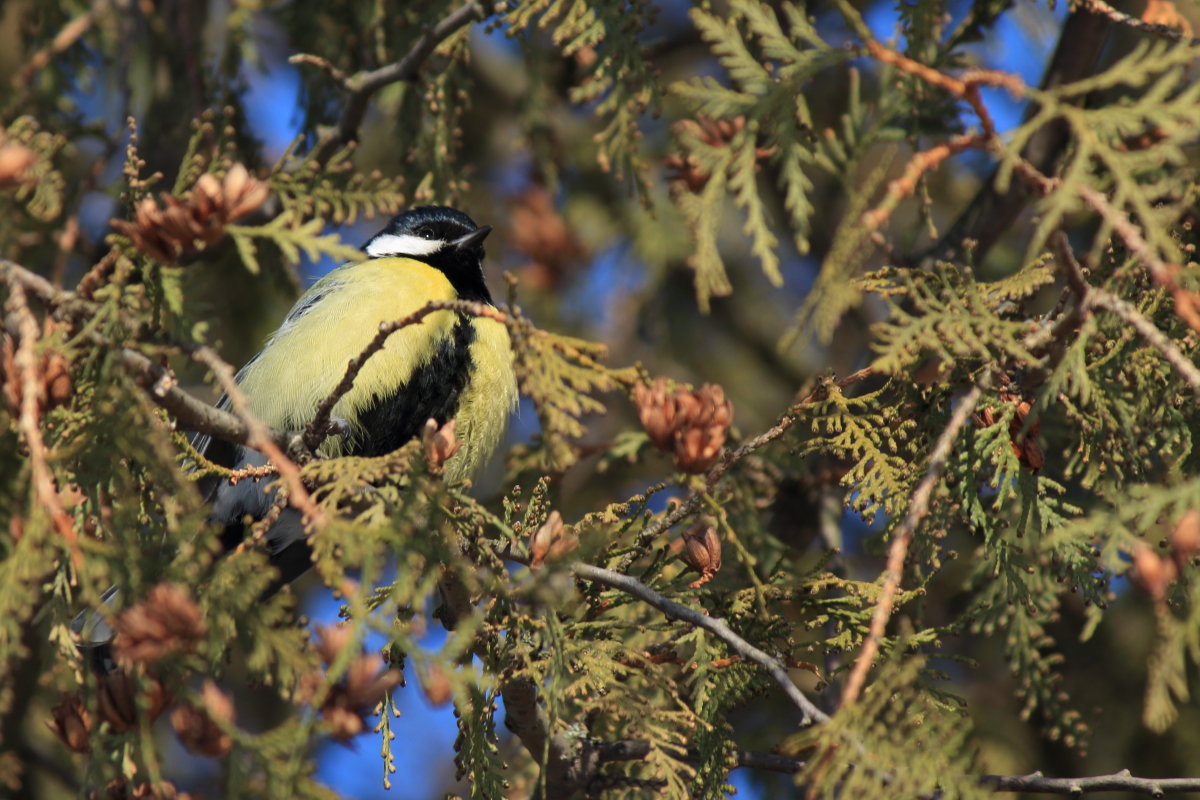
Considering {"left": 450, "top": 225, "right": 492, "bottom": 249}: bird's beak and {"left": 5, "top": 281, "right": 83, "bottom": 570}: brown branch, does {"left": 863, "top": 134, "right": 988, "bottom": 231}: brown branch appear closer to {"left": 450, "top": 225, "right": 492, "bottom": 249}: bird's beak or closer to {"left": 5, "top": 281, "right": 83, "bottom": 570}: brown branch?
{"left": 5, "top": 281, "right": 83, "bottom": 570}: brown branch

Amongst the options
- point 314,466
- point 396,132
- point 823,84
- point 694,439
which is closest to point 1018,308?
point 694,439

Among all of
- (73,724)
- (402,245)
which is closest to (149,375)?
(73,724)

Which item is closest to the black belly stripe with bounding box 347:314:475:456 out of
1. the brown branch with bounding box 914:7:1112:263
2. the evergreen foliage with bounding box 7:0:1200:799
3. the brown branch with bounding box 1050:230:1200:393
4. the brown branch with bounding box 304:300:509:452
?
the evergreen foliage with bounding box 7:0:1200:799

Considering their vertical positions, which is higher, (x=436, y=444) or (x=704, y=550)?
(x=436, y=444)

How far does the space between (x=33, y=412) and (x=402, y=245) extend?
2311 millimetres

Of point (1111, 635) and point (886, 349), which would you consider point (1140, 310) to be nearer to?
point (886, 349)

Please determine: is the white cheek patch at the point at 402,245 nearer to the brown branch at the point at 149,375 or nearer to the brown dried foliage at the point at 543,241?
the brown dried foliage at the point at 543,241

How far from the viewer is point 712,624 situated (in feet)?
5.53

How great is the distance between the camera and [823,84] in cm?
418

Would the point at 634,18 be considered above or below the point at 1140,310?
above

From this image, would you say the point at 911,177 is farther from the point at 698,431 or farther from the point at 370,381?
the point at 370,381

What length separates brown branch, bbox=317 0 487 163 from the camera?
2469 millimetres

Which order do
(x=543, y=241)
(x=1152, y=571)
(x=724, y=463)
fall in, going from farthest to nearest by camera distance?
(x=543, y=241)
(x=724, y=463)
(x=1152, y=571)

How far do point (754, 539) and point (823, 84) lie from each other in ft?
7.28
